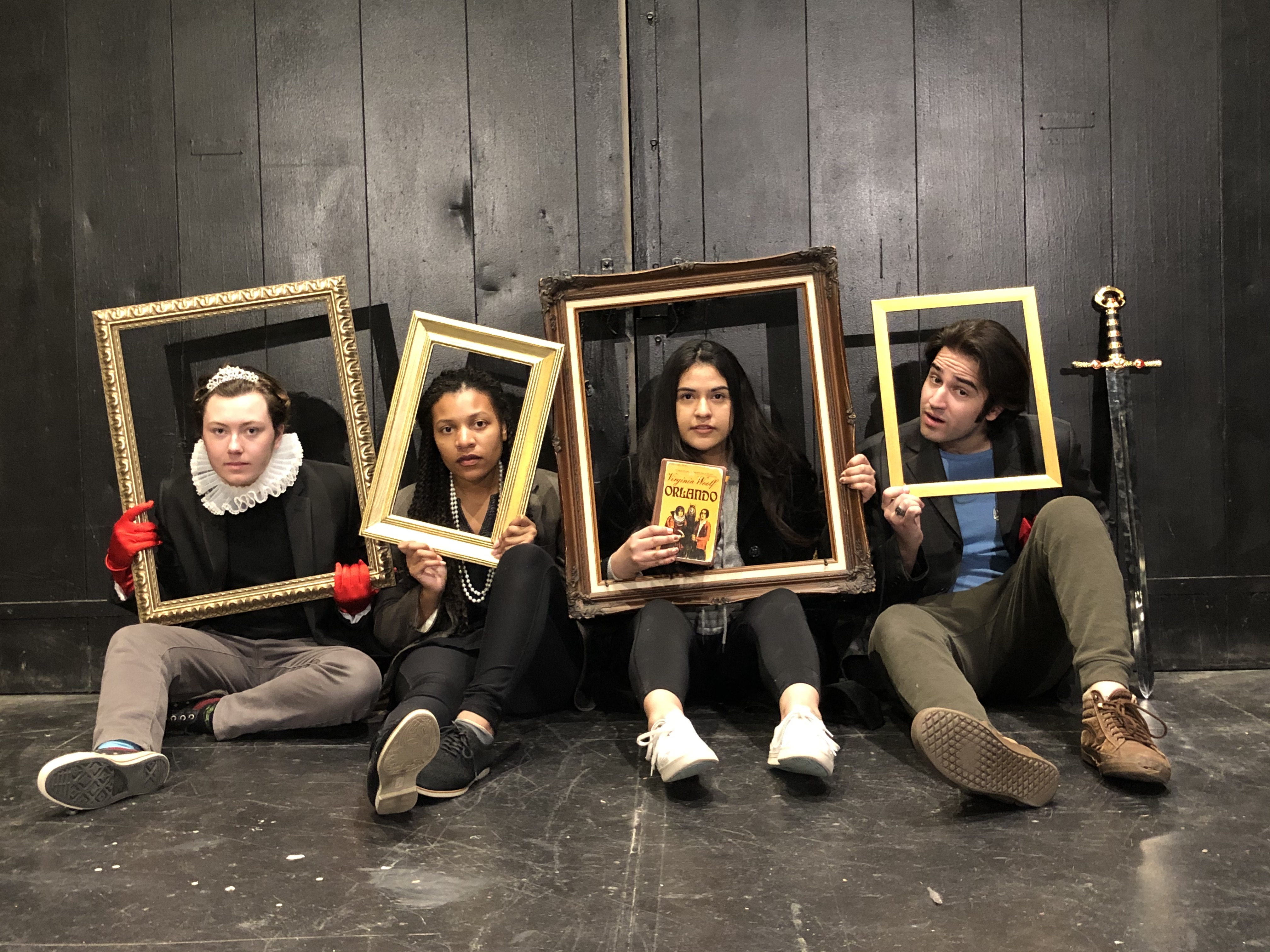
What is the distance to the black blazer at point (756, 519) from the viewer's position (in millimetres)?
2697

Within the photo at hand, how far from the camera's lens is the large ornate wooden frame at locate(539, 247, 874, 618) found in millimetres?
2646

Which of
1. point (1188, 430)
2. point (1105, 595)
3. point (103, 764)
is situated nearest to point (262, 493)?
point (103, 764)

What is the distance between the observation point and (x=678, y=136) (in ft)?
10.1

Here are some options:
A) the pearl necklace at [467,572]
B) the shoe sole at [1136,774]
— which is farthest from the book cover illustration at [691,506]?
the shoe sole at [1136,774]

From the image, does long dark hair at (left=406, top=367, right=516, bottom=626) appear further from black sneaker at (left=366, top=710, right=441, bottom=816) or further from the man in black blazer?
the man in black blazer

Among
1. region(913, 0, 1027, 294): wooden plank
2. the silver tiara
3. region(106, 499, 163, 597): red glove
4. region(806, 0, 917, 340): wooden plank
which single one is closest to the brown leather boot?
region(806, 0, 917, 340): wooden plank

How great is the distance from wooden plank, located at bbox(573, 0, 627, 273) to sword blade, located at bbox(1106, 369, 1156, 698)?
1484 millimetres

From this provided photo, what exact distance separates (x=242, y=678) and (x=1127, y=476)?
249cm

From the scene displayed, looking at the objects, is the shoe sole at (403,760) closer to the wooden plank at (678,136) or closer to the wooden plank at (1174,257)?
the wooden plank at (678,136)

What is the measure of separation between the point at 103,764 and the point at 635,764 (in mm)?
1121

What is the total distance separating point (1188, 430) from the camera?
3129 mm

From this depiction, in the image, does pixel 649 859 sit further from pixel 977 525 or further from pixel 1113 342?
pixel 1113 342

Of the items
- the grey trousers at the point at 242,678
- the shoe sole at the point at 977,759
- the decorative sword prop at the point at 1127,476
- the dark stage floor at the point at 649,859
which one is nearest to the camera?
the dark stage floor at the point at 649,859

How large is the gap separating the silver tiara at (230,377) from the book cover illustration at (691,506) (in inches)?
44.9
